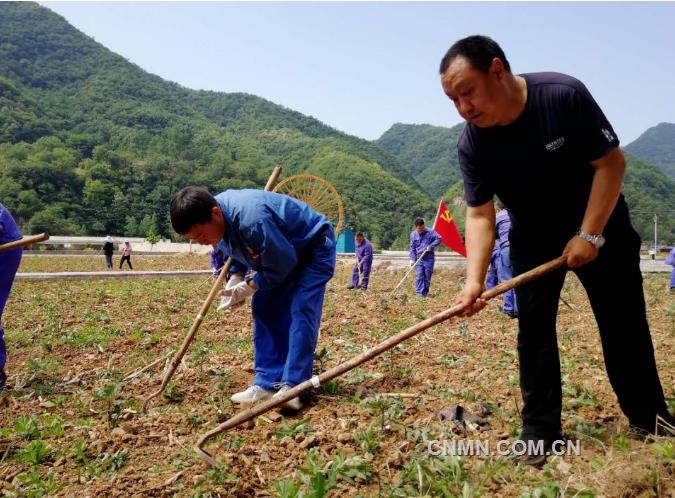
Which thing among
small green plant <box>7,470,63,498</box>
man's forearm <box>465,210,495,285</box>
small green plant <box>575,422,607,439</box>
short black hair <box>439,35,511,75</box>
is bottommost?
small green plant <box>7,470,63,498</box>

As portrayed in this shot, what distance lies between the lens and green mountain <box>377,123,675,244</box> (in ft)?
241

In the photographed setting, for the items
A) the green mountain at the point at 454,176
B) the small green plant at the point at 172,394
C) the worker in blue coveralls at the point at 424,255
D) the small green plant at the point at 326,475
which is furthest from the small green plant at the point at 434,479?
the green mountain at the point at 454,176

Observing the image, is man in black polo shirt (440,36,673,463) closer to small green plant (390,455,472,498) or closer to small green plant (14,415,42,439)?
small green plant (390,455,472,498)

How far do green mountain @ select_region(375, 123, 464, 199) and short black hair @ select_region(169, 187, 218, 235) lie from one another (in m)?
111

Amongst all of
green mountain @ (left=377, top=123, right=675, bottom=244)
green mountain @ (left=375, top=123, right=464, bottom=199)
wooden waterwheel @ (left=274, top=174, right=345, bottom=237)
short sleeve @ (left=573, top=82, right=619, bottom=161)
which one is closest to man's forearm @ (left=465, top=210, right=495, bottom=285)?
short sleeve @ (left=573, top=82, right=619, bottom=161)

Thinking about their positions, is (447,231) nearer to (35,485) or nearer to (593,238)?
(593,238)

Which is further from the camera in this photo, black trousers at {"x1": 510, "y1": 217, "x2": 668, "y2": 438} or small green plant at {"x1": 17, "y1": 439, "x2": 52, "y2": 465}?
small green plant at {"x1": 17, "y1": 439, "x2": 52, "y2": 465}

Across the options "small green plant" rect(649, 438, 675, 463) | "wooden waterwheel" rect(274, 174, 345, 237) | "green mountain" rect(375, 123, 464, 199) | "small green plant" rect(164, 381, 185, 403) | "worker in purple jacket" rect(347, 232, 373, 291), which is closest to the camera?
"small green plant" rect(649, 438, 675, 463)

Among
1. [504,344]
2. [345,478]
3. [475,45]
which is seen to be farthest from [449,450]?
[504,344]

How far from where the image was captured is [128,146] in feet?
284

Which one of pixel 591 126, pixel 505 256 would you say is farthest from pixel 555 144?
pixel 505 256

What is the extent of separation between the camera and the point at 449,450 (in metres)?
2.57

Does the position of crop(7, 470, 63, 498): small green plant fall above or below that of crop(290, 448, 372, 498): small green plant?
below

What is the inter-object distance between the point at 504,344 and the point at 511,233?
281 centimetres
